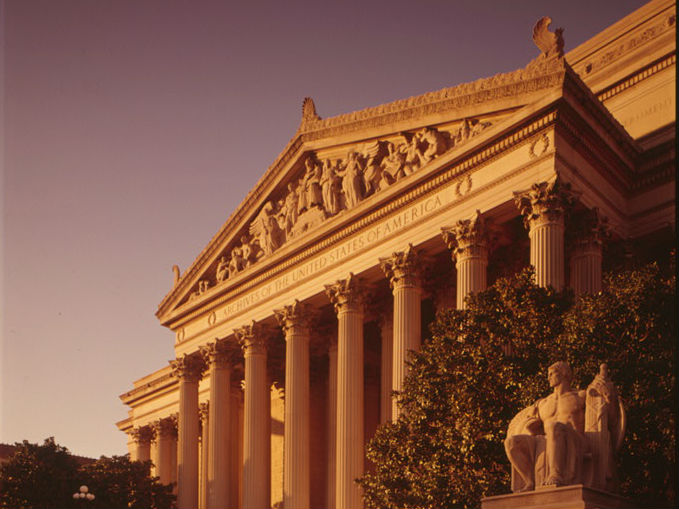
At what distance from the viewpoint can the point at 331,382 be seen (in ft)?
147

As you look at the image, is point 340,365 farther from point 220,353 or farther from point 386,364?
point 220,353

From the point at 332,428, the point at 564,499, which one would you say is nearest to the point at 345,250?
the point at 332,428

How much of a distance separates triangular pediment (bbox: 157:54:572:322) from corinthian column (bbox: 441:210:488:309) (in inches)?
114

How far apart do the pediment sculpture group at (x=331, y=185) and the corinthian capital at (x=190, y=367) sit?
3.44 m

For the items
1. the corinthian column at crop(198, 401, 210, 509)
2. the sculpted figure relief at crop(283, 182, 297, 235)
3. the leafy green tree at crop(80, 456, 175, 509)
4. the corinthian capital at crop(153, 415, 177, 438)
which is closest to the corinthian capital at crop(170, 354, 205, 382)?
the leafy green tree at crop(80, 456, 175, 509)

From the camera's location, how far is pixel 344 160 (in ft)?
142

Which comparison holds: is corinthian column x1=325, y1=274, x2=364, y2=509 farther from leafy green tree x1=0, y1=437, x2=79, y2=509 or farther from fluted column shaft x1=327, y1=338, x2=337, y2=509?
leafy green tree x1=0, y1=437, x2=79, y2=509

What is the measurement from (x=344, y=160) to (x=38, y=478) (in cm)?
2006

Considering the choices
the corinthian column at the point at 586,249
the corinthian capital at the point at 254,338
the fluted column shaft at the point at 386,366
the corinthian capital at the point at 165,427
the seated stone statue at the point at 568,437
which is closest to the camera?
the seated stone statue at the point at 568,437

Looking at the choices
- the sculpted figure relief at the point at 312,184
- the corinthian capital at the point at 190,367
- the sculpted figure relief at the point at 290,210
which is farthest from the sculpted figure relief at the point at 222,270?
the sculpted figure relief at the point at 312,184

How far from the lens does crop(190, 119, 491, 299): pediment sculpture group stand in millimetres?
38562

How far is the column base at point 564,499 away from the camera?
18.8m

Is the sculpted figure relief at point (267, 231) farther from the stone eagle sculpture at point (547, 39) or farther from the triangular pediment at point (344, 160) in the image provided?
the stone eagle sculpture at point (547, 39)

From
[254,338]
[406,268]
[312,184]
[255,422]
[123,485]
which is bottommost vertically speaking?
[123,485]
